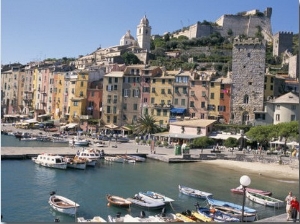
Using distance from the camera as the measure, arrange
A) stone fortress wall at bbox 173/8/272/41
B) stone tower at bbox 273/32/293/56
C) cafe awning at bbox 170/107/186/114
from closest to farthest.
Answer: cafe awning at bbox 170/107/186/114
stone tower at bbox 273/32/293/56
stone fortress wall at bbox 173/8/272/41

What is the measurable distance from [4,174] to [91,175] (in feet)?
17.8

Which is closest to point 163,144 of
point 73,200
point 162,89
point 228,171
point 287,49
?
point 162,89

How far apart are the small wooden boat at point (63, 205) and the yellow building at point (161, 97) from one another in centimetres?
3247

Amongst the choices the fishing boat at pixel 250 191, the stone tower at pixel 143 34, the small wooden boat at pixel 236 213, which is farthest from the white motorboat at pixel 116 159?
the stone tower at pixel 143 34

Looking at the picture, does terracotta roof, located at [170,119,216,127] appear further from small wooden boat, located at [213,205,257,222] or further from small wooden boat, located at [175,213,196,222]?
small wooden boat, located at [175,213,196,222]

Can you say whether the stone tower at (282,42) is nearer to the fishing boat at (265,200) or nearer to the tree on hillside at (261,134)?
the tree on hillside at (261,134)

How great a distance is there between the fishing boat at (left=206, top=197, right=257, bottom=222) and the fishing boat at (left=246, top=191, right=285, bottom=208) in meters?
2.11

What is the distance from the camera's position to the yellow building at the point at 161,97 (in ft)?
177

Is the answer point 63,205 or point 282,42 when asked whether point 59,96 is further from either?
point 63,205

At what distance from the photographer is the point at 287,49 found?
83812 mm

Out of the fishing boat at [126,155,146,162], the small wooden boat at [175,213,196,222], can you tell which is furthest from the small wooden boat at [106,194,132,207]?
the fishing boat at [126,155,146,162]

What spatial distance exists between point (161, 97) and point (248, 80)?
1035cm

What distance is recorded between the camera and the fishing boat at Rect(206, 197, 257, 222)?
20.1 meters

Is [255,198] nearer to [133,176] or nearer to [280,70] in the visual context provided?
[133,176]
